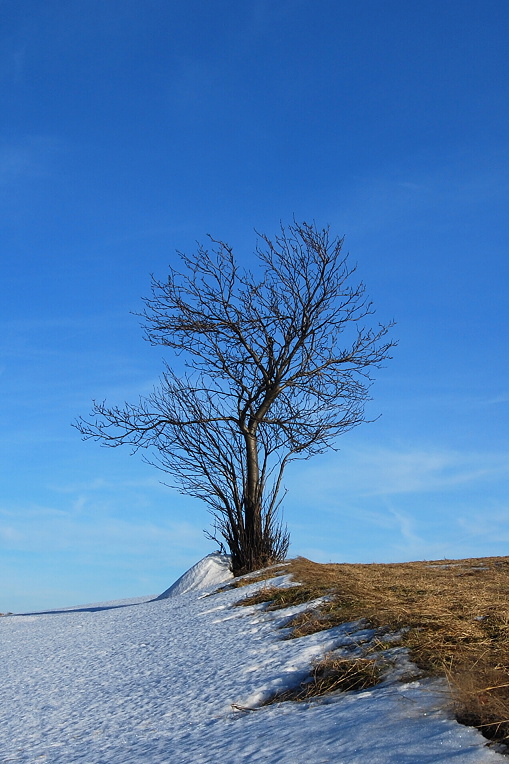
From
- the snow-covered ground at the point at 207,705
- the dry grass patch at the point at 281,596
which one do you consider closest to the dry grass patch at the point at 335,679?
the snow-covered ground at the point at 207,705

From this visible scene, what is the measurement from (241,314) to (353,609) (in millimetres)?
6087

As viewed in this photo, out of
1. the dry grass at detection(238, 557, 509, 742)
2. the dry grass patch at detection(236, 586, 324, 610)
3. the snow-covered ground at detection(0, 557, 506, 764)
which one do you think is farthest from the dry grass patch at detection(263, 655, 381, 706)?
the dry grass patch at detection(236, 586, 324, 610)

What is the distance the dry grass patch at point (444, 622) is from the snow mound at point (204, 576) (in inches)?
72.1

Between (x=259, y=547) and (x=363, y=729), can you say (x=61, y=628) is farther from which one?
(x=363, y=729)

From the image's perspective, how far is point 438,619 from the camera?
3.63 metres

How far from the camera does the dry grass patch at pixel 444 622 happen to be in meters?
2.41

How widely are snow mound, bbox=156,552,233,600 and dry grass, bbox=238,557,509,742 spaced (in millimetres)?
1577

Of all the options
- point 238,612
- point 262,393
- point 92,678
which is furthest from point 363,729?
point 262,393

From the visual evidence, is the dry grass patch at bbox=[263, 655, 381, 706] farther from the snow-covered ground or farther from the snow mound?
→ the snow mound

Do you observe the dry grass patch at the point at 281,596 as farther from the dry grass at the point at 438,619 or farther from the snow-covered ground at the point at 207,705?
the snow-covered ground at the point at 207,705

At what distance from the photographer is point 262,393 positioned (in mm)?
9586

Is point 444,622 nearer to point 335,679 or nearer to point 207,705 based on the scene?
point 335,679

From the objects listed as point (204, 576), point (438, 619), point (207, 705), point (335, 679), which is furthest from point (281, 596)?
point (204, 576)

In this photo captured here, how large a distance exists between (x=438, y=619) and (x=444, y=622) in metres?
0.10
